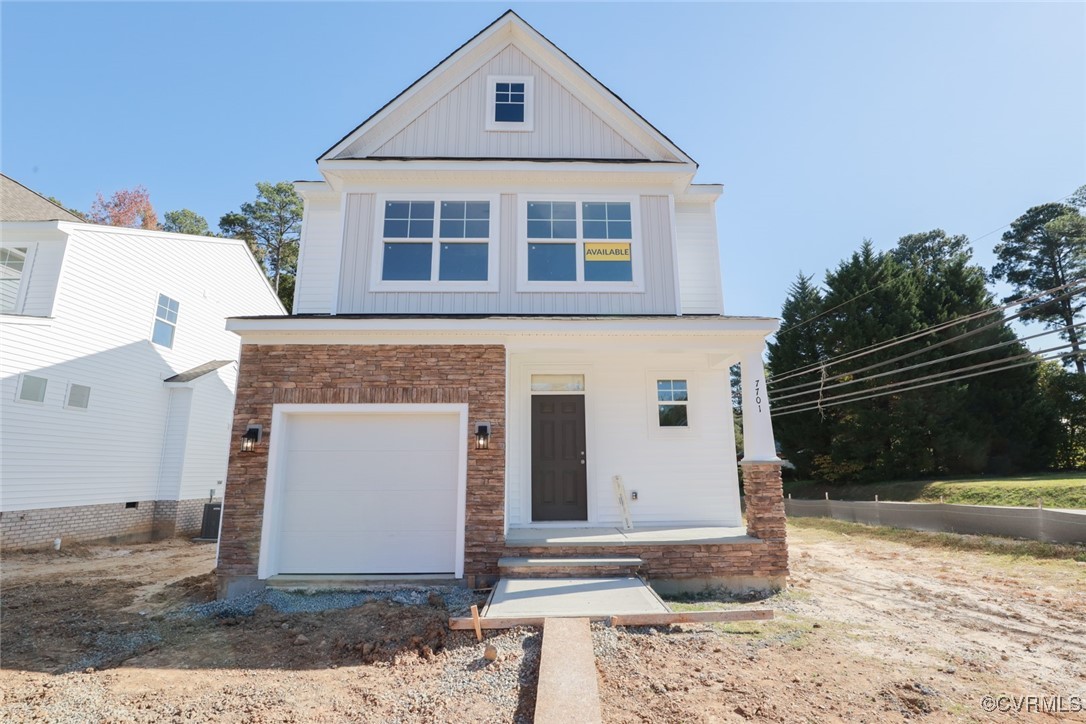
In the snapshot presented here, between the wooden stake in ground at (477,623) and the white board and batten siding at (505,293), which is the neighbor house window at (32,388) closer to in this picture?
the white board and batten siding at (505,293)

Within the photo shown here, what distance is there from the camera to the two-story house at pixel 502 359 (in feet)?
22.8

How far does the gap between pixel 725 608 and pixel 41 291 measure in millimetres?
14678

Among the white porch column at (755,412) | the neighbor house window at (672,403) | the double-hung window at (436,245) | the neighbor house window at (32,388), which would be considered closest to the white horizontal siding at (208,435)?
the neighbor house window at (32,388)

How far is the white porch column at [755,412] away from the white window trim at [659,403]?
1.24 meters

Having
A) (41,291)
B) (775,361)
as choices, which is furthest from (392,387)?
(775,361)

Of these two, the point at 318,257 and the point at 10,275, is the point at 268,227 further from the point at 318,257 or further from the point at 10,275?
the point at 318,257

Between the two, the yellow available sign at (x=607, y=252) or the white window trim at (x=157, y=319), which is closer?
the yellow available sign at (x=607, y=252)

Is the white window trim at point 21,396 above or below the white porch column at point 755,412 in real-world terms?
above

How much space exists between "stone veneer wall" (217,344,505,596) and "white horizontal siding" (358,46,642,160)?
3.99 m

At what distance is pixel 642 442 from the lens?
862 centimetres

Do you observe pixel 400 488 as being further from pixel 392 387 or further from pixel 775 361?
pixel 775 361

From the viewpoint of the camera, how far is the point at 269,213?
32.6m

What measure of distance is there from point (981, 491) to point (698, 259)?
13511mm

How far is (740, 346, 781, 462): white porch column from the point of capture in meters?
7.27
